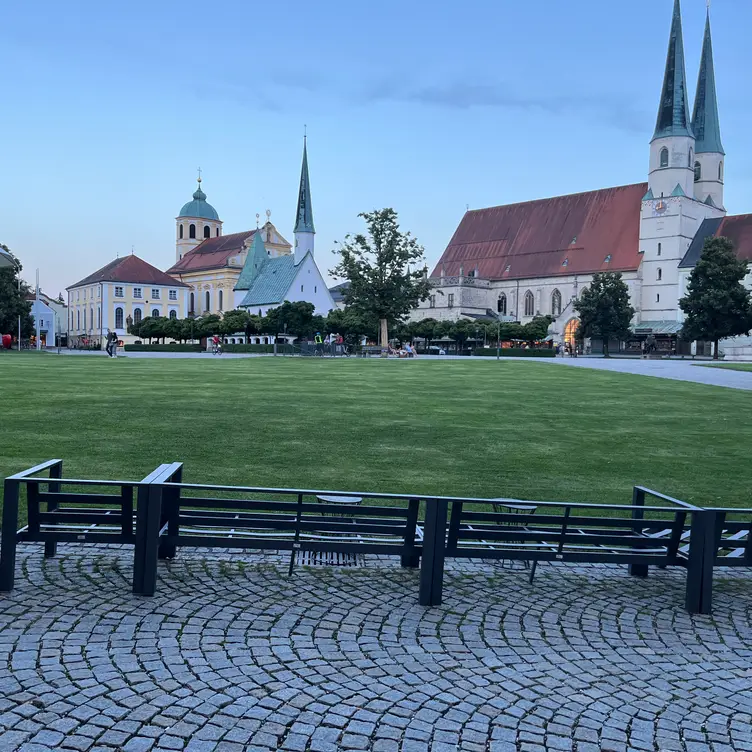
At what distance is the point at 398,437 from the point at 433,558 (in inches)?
308

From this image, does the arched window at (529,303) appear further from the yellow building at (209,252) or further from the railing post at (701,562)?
the railing post at (701,562)

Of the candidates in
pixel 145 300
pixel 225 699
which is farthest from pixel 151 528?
pixel 145 300

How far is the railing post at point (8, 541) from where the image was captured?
5.73m

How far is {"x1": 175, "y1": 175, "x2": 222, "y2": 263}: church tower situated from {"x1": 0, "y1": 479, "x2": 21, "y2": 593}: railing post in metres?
148

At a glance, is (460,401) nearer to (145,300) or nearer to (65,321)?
(145,300)

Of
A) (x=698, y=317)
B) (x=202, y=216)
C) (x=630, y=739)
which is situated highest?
(x=202, y=216)

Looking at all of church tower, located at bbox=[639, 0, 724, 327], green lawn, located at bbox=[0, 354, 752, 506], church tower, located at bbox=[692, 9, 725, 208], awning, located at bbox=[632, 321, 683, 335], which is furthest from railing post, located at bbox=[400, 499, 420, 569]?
church tower, located at bbox=[692, 9, 725, 208]

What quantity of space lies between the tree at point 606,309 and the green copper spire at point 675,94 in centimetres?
2056

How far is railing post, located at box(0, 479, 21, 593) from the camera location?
5727mm

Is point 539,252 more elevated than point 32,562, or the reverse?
point 539,252

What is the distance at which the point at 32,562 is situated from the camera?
21.6ft

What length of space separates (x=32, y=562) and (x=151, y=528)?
152 centimetres

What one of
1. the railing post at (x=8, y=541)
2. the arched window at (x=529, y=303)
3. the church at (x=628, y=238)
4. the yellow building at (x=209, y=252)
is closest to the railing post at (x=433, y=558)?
the railing post at (x=8, y=541)

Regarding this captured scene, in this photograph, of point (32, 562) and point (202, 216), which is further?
point (202, 216)
